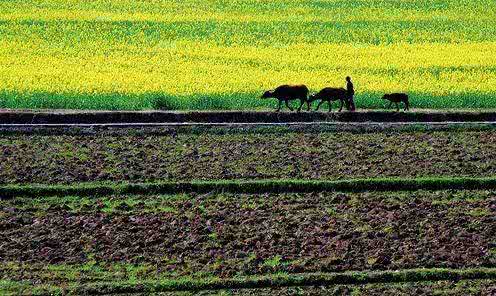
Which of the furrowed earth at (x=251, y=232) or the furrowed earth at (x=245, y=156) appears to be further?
the furrowed earth at (x=245, y=156)

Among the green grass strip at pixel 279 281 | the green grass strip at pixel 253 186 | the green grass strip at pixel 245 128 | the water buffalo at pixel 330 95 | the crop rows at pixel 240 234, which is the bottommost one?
the green grass strip at pixel 279 281

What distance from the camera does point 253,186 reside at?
14.4 m

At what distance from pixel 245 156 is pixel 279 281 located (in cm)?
433

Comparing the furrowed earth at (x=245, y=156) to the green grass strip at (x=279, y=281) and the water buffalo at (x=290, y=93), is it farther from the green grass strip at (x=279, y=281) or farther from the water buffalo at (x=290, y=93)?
the green grass strip at (x=279, y=281)

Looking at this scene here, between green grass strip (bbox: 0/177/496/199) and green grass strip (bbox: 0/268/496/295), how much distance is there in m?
2.72

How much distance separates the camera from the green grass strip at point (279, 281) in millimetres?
11211

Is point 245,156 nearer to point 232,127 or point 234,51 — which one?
point 232,127

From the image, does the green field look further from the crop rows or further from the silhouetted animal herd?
the crop rows

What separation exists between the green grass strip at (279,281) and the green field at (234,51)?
674cm

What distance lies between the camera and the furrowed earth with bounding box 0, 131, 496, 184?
14852 mm

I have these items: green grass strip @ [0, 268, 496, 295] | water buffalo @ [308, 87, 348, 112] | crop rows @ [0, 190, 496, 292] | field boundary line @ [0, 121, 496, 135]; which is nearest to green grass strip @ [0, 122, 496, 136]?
field boundary line @ [0, 121, 496, 135]

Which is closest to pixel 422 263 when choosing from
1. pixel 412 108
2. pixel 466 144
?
pixel 466 144

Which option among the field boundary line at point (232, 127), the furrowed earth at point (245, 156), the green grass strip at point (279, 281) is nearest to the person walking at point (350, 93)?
the field boundary line at point (232, 127)

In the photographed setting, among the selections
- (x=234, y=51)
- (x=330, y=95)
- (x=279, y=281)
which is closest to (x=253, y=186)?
(x=279, y=281)
